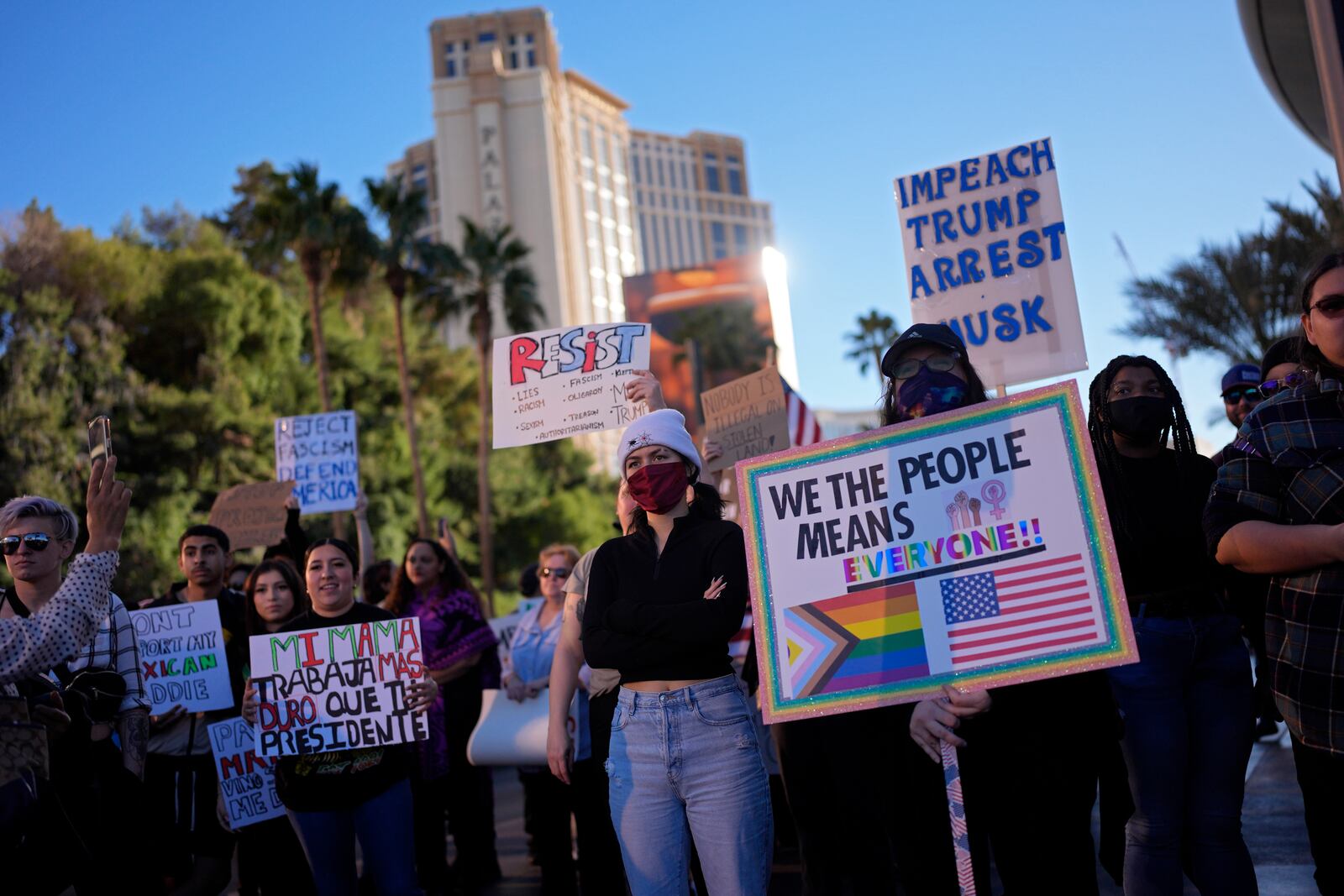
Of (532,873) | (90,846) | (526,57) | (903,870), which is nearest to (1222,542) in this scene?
(903,870)

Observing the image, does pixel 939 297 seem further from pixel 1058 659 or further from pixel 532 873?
pixel 532 873

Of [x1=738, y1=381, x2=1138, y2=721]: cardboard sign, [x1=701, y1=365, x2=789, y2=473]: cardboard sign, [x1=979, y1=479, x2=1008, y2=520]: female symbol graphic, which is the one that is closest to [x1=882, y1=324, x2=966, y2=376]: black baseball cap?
[x1=738, y1=381, x2=1138, y2=721]: cardboard sign

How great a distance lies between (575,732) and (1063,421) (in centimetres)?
380

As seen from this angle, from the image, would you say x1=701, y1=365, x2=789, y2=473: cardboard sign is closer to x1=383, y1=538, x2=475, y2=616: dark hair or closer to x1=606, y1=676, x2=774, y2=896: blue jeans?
x1=383, y1=538, x2=475, y2=616: dark hair

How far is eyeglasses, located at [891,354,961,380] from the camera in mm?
3713

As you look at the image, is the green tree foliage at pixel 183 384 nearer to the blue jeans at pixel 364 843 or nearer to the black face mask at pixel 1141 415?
the blue jeans at pixel 364 843

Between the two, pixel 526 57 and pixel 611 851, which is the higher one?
pixel 526 57

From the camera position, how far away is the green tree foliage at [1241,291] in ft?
49.2

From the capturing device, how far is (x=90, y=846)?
3.96 metres

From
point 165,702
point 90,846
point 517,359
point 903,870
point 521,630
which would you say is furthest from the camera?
point 521,630

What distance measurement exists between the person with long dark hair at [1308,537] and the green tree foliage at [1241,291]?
12.6 metres

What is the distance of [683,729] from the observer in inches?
153

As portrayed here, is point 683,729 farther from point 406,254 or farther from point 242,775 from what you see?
point 406,254

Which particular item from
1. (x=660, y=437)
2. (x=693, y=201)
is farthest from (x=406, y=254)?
(x=693, y=201)
